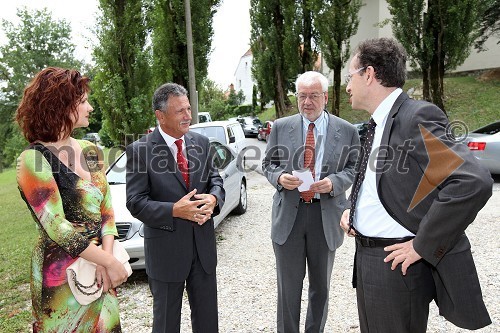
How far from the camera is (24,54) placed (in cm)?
4075

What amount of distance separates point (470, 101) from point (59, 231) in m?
23.1

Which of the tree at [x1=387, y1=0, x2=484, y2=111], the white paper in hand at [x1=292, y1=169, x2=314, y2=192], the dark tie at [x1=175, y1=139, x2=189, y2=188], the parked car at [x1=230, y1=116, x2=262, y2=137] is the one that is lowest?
the parked car at [x1=230, y1=116, x2=262, y2=137]

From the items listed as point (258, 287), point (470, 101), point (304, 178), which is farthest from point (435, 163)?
point (470, 101)

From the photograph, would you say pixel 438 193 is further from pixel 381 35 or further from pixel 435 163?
pixel 381 35

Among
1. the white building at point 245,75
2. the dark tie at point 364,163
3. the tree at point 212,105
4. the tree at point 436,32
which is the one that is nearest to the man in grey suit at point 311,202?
the dark tie at point 364,163

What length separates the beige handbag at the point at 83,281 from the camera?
1.89 metres

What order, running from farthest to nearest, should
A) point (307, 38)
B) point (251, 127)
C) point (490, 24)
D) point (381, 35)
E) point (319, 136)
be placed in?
1. point (251, 127)
2. point (381, 35)
3. point (307, 38)
4. point (490, 24)
5. point (319, 136)

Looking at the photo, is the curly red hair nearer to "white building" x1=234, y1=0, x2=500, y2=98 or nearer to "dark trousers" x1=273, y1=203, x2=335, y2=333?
"dark trousers" x1=273, y1=203, x2=335, y2=333

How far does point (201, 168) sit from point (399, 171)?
58.9 inches

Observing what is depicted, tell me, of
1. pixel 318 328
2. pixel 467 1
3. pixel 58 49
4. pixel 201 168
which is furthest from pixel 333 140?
pixel 58 49

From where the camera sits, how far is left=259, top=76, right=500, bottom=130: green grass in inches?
737

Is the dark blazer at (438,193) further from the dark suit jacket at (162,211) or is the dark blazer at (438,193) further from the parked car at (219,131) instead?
the parked car at (219,131)

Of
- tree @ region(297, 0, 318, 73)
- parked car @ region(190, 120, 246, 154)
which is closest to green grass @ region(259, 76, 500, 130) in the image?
tree @ region(297, 0, 318, 73)

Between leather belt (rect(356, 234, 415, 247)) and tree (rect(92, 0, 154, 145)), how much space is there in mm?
7989
